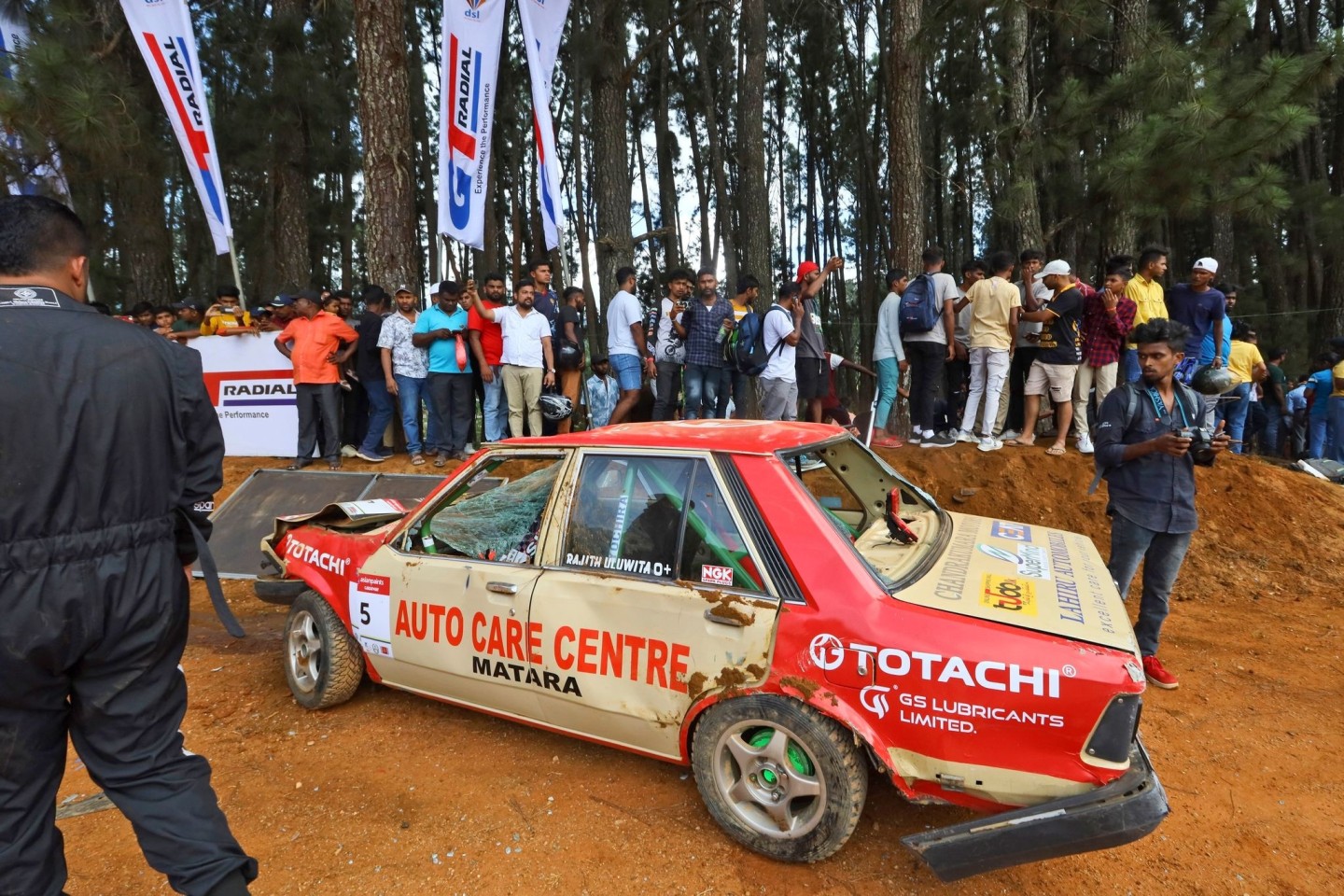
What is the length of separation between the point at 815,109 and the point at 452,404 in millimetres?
23900

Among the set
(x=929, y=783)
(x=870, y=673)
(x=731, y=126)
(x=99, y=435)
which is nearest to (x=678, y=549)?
(x=870, y=673)

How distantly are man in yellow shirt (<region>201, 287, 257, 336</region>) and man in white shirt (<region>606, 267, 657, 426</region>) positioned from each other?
4069 mm

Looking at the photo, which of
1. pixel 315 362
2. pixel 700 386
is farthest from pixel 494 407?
pixel 700 386

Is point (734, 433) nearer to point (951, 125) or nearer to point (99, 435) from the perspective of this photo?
point (99, 435)

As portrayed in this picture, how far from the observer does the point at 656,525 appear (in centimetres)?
288

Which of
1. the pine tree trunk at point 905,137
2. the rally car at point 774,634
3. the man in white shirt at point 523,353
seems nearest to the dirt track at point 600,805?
the rally car at point 774,634

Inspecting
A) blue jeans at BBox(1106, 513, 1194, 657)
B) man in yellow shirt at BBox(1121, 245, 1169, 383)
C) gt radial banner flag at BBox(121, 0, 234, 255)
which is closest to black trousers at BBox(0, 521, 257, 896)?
blue jeans at BBox(1106, 513, 1194, 657)

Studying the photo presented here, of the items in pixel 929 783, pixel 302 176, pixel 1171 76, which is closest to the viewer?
pixel 929 783

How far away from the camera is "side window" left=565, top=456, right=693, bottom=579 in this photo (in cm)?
284

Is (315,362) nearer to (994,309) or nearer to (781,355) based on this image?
(781,355)

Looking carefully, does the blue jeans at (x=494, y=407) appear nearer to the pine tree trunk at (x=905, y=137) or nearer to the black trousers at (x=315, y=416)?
the black trousers at (x=315, y=416)

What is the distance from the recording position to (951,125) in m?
20.7

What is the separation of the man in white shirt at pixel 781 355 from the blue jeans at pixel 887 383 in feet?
3.67

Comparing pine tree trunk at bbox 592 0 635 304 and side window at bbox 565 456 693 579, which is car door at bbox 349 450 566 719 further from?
pine tree trunk at bbox 592 0 635 304
